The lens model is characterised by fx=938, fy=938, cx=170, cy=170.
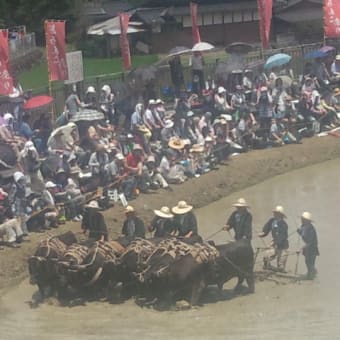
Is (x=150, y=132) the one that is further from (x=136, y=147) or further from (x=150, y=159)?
(x=136, y=147)

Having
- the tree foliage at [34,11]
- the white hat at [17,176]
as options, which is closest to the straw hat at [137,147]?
the white hat at [17,176]

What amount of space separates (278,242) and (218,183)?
708 centimetres

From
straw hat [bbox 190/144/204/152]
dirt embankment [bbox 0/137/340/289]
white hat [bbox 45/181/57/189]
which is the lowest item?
dirt embankment [bbox 0/137/340/289]

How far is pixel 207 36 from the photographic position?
52156 mm

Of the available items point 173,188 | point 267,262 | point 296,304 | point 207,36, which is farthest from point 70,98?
point 207,36

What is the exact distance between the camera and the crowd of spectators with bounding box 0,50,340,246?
19.0 m

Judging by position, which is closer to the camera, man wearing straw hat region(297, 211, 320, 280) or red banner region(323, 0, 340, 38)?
man wearing straw hat region(297, 211, 320, 280)

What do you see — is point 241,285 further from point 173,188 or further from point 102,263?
point 173,188

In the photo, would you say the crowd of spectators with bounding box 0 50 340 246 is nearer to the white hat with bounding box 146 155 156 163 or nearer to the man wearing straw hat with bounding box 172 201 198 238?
the white hat with bounding box 146 155 156 163

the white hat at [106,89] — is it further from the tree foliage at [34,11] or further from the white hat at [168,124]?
the tree foliage at [34,11]

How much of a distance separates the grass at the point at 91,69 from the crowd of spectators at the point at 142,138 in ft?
38.3

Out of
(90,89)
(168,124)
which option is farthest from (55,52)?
(168,124)

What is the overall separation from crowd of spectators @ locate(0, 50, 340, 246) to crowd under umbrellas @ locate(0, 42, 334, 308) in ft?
0.09

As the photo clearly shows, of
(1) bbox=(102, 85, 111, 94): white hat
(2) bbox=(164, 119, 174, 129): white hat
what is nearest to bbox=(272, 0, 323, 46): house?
(1) bbox=(102, 85, 111, 94): white hat
